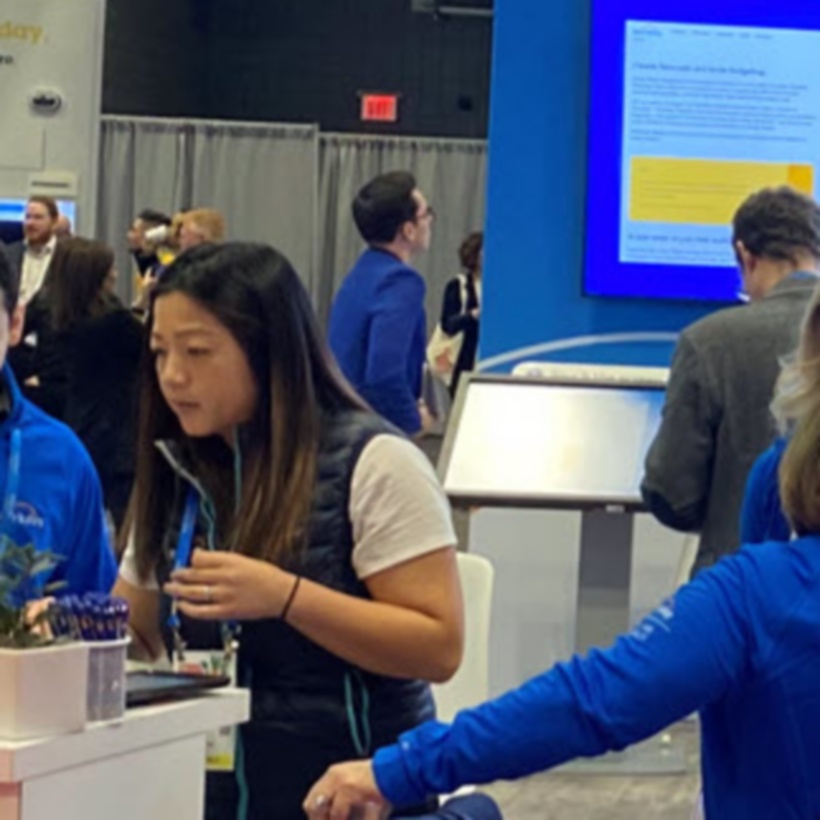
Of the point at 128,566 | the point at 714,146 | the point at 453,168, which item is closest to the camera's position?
the point at 128,566

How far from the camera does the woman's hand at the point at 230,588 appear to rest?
213 cm

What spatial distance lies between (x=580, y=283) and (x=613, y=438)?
2.78ft

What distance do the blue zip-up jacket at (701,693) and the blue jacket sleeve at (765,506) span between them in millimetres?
665

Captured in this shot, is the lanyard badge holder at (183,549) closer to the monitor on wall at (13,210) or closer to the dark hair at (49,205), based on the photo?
the dark hair at (49,205)

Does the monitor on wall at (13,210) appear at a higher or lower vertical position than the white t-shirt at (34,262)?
higher

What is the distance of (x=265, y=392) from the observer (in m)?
2.30

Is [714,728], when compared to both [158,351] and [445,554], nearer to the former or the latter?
[445,554]

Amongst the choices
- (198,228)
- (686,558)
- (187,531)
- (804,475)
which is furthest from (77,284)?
(804,475)

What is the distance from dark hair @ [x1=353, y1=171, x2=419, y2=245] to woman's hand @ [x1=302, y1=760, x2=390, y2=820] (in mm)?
4277

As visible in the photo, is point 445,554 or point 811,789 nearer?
point 811,789

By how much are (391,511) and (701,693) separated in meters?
0.69

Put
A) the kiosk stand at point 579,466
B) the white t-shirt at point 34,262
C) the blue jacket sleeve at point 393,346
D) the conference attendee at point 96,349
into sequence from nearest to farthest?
the kiosk stand at point 579,466
the blue jacket sleeve at point 393,346
the conference attendee at point 96,349
the white t-shirt at point 34,262

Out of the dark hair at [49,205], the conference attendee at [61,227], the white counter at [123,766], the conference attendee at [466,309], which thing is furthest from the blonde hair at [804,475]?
the conference attendee at [466,309]

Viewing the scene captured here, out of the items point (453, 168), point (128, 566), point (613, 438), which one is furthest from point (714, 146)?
point (453, 168)
